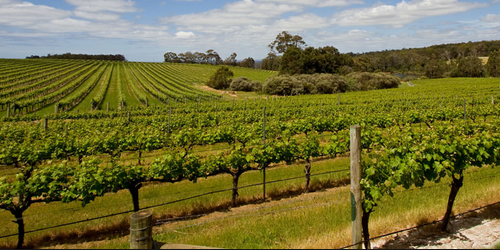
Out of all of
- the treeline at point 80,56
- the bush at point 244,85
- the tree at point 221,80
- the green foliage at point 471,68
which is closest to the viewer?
the bush at point 244,85

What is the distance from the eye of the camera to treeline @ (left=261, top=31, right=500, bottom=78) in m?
57.3

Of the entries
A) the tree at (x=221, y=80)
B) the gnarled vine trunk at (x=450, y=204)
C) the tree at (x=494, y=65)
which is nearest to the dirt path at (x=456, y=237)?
the gnarled vine trunk at (x=450, y=204)

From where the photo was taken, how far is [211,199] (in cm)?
834

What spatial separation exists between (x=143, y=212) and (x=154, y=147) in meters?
8.29

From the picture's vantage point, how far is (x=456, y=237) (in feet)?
17.1

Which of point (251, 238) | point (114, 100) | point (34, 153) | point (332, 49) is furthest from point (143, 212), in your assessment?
point (332, 49)

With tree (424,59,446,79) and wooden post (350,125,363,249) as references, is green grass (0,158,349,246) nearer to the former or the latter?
wooden post (350,125,363,249)

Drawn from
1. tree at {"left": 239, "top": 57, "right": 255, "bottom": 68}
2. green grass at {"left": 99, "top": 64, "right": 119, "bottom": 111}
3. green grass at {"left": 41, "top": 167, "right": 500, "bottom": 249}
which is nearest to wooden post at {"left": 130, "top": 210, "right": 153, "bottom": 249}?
green grass at {"left": 41, "top": 167, "right": 500, "bottom": 249}

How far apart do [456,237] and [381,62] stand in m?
119

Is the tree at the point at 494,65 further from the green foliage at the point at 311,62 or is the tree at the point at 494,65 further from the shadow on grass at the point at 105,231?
the shadow on grass at the point at 105,231

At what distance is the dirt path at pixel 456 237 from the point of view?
492 centimetres

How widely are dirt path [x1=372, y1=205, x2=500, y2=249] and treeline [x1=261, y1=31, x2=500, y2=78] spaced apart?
51.9 m

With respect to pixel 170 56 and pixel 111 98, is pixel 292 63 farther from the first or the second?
pixel 170 56

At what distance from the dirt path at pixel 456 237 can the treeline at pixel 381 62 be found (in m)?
51.9
